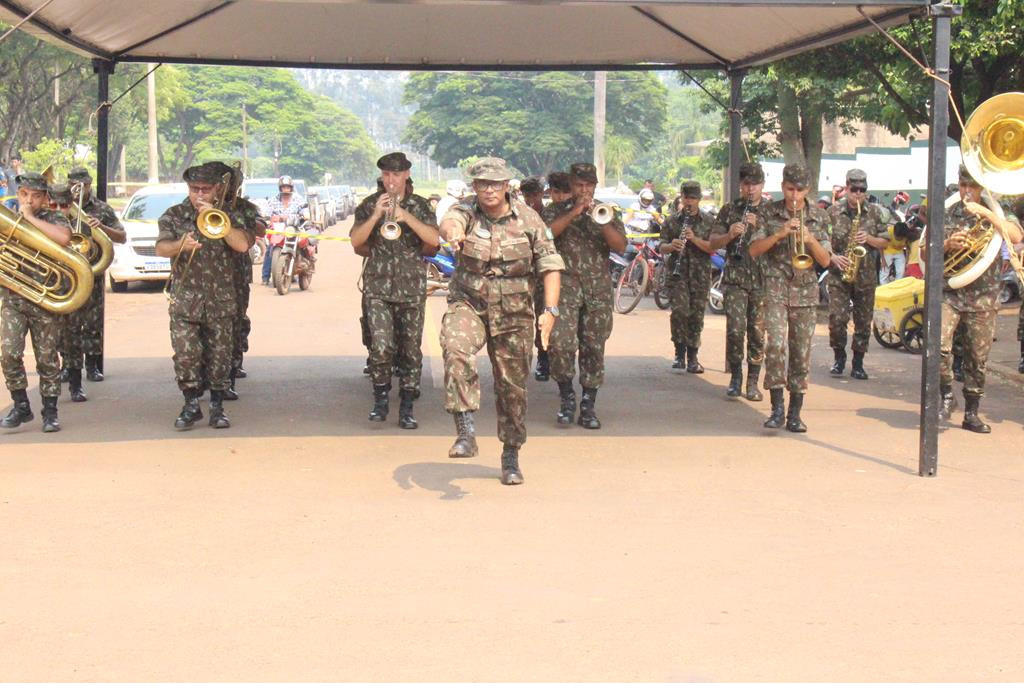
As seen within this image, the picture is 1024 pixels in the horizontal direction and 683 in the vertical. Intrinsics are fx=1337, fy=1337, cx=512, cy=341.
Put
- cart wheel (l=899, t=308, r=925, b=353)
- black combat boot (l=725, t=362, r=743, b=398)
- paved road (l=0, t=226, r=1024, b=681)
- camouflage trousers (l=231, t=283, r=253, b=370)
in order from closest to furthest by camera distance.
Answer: paved road (l=0, t=226, r=1024, b=681), camouflage trousers (l=231, t=283, r=253, b=370), black combat boot (l=725, t=362, r=743, b=398), cart wheel (l=899, t=308, r=925, b=353)

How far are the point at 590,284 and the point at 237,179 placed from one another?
9.37 ft

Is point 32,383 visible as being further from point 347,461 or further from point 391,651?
point 391,651

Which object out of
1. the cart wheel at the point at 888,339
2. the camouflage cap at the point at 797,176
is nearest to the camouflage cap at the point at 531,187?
the camouflage cap at the point at 797,176

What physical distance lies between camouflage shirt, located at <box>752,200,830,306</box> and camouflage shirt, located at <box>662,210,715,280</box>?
8.51 ft

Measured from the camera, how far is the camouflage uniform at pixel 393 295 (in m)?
9.87

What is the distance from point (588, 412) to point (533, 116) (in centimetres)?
7666

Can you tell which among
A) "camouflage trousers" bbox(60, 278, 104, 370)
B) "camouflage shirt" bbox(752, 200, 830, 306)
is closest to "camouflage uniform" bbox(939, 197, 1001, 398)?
"camouflage shirt" bbox(752, 200, 830, 306)

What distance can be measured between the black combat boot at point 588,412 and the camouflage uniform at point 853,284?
377 centimetres

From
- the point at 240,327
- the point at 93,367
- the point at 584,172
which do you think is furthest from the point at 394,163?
the point at 93,367

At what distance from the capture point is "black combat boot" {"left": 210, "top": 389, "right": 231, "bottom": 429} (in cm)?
984

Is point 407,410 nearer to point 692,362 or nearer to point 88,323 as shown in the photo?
point 88,323

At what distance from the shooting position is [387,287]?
32.4 feet

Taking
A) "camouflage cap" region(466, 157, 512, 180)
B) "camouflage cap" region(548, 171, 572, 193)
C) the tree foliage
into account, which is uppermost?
the tree foliage

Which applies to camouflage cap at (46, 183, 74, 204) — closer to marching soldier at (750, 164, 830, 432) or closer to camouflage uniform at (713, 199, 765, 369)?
camouflage uniform at (713, 199, 765, 369)
